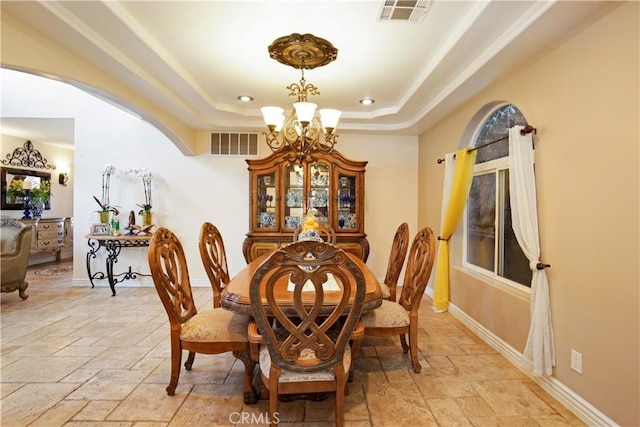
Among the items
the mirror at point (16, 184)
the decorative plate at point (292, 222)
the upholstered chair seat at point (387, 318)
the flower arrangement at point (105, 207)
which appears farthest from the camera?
the mirror at point (16, 184)

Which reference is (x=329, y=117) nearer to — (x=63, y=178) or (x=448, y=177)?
(x=448, y=177)

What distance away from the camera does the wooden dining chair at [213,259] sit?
243cm

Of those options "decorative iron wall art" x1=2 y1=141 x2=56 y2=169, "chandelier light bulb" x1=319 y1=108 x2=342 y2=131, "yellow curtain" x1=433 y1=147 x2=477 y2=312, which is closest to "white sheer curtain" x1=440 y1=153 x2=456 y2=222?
"yellow curtain" x1=433 y1=147 x2=477 y2=312

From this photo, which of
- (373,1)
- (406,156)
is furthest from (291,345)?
(406,156)

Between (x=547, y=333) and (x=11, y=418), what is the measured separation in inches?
130

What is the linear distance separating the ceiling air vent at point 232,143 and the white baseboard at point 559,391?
375 centimetres

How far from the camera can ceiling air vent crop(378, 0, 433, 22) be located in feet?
6.05

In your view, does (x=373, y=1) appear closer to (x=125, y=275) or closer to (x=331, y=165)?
(x=331, y=165)

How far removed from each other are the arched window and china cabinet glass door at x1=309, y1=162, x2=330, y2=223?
1.79 m

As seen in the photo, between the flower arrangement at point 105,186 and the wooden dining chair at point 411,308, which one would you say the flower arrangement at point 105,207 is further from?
the wooden dining chair at point 411,308

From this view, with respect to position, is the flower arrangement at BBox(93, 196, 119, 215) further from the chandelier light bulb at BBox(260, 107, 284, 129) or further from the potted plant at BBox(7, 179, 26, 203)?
the chandelier light bulb at BBox(260, 107, 284, 129)

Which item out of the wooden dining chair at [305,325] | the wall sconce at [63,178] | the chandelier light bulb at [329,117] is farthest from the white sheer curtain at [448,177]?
the wall sconce at [63,178]

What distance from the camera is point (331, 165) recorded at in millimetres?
4164

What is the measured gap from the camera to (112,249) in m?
4.29
